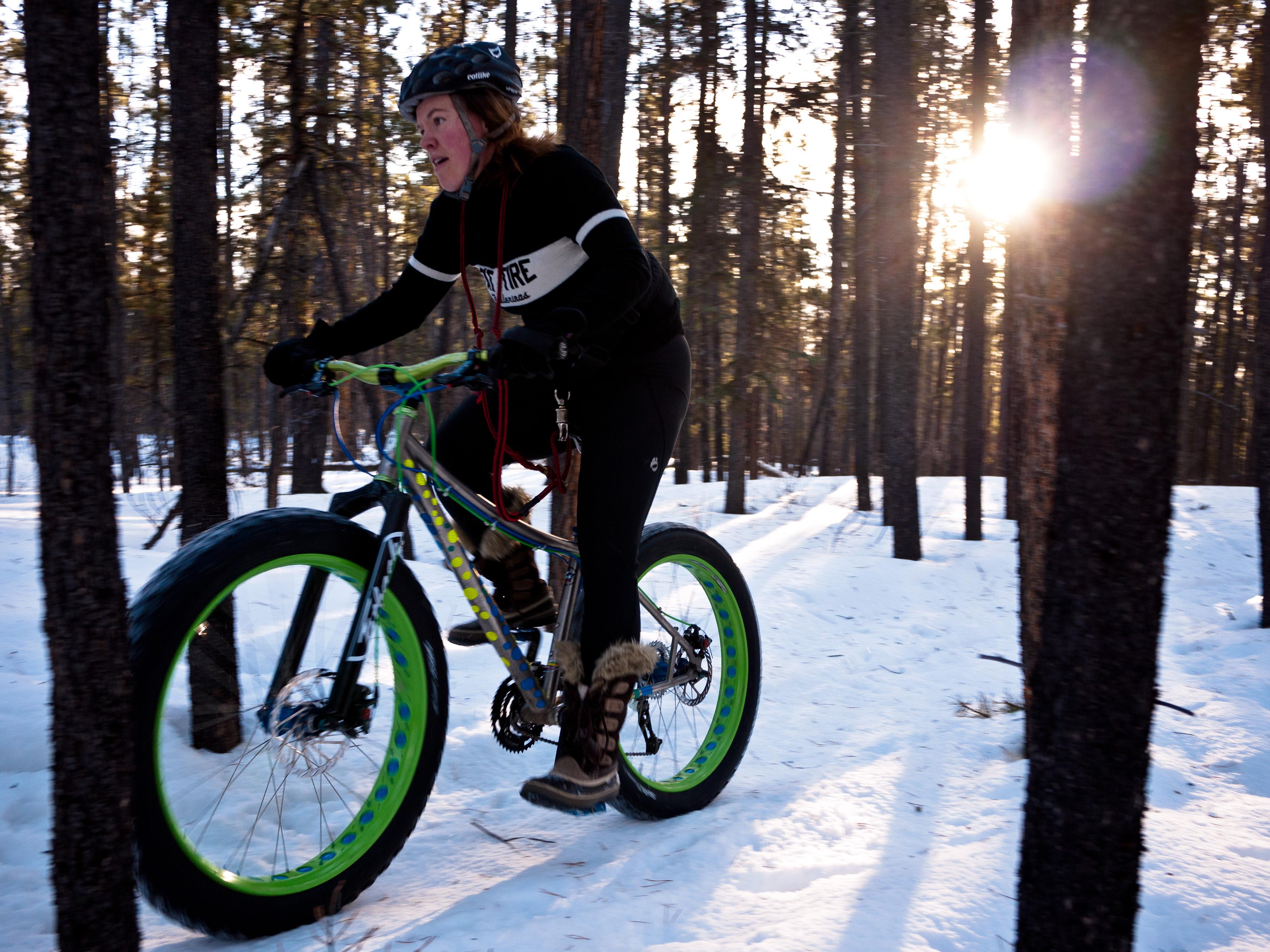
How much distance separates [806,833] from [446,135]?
9.13 ft

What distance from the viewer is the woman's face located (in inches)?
111

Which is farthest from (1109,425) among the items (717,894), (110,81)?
(110,81)

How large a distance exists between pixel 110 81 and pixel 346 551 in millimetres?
12436

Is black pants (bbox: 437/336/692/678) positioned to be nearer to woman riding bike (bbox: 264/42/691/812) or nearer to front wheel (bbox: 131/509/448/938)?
woman riding bike (bbox: 264/42/691/812)

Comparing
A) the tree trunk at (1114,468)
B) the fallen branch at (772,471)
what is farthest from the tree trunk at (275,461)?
the fallen branch at (772,471)

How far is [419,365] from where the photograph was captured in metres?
2.70

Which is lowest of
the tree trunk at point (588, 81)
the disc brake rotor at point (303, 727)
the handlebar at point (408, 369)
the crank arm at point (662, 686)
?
the crank arm at point (662, 686)

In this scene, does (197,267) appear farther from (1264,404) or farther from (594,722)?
(1264,404)

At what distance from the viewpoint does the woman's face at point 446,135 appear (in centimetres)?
282

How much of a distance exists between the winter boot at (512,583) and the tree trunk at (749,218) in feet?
35.0

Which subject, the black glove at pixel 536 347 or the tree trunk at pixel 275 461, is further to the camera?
the tree trunk at pixel 275 461

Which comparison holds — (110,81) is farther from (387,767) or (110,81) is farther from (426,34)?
(387,767)

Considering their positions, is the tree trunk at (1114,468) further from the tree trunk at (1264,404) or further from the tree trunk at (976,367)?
the tree trunk at (976,367)

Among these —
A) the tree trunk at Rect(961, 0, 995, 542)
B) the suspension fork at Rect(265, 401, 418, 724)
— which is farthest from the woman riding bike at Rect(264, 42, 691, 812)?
the tree trunk at Rect(961, 0, 995, 542)
